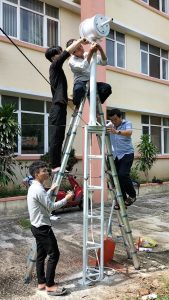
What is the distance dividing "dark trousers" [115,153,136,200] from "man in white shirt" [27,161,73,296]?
4.58 ft

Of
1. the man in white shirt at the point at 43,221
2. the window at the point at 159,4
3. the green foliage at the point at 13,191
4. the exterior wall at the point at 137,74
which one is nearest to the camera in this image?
the man in white shirt at the point at 43,221

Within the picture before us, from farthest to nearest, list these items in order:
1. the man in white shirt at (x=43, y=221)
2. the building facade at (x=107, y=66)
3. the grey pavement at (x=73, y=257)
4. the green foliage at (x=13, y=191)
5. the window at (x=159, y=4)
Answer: the window at (x=159, y=4), the building facade at (x=107, y=66), the green foliage at (x=13, y=191), the grey pavement at (x=73, y=257), the man in white shirt at (x=43, y=221)

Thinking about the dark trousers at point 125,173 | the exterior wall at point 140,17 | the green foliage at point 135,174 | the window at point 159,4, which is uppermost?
the window at point 159,4

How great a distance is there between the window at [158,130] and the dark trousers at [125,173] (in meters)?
9.92

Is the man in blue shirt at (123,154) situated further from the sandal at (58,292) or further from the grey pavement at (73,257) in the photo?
the sandal at (58,292)

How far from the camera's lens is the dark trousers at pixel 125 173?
574 cm

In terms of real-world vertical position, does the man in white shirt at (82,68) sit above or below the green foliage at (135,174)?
above

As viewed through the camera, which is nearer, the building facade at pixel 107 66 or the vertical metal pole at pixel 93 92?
the vertical metal pole at pixel 93 92

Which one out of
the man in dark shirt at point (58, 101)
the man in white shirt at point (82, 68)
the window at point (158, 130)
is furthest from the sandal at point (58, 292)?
the window at point (158, 130)

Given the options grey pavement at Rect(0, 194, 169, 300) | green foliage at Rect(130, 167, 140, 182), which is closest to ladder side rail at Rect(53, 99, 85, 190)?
grey pavement at Rect(0, 194, 169, 300)

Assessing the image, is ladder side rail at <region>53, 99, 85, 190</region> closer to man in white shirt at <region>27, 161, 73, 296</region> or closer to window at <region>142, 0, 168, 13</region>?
man in white shirt at <region>27, 161, 73, 296</region>

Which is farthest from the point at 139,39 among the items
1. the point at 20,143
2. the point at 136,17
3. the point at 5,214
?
the point at 5,214

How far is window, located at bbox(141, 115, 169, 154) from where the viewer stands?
52.0 ft

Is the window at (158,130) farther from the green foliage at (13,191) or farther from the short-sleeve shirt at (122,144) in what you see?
the short-sleeve shirt at (122,144)
